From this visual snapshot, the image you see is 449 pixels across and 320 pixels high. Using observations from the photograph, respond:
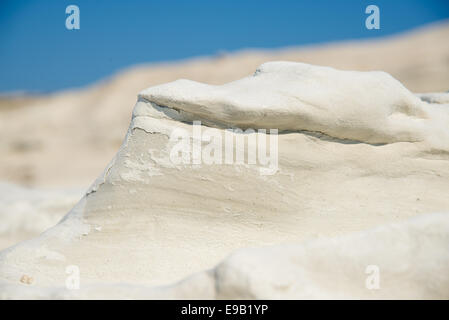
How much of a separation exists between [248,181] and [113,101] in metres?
22.9

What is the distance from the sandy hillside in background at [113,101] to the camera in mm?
16016

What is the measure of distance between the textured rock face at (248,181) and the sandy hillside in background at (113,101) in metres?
10.4

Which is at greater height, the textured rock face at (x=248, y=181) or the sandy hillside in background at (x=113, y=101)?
the sandy hillside in background at (x=113, y=101)

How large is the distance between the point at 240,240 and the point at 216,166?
1.49ft

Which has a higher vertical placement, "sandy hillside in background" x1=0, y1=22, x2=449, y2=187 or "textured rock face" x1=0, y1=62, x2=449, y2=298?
"sandy hillside in background" x1=0, y1=22, x2=449, y2=187

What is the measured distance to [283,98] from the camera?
2902 millimetres

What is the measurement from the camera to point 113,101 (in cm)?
2484

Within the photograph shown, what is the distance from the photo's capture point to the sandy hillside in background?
1602 centimetres

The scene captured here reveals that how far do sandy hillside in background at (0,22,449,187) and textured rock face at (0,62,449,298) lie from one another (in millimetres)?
10413

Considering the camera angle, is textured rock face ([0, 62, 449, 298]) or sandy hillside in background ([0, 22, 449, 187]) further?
sandy hillside in background ([0, 22, 449, 187])
